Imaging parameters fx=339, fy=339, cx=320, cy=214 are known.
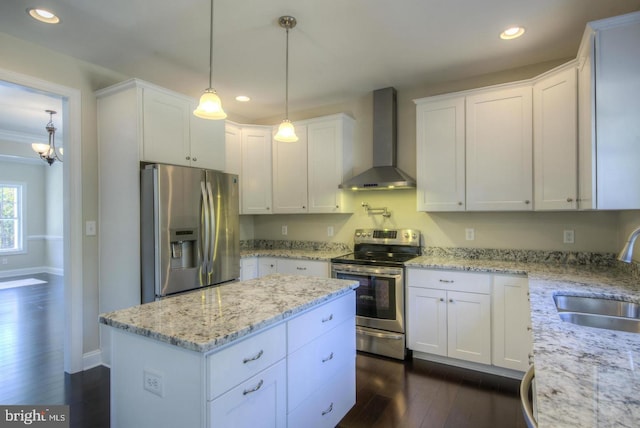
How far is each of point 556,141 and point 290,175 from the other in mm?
2661

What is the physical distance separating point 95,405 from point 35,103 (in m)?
3.67

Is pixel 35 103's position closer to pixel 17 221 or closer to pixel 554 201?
pixel 17 221

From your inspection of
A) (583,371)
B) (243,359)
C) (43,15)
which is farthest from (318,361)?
(43,15)

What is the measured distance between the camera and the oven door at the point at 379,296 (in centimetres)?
312

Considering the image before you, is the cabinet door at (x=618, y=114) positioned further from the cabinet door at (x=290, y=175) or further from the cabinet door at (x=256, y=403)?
the cabinet door at (x=290, y=175)

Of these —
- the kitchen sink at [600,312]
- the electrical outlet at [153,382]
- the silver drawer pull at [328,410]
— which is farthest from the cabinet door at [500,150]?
the electrical outlet at [153,382]

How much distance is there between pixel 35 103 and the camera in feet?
13.4

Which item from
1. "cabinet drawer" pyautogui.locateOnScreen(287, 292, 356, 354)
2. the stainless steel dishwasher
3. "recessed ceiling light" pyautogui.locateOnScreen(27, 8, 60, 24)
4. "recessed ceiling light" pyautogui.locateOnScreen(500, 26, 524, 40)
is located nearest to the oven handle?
"cabinet drawer" pyautogui.locateOnScreen(287, 292, 356, 354)

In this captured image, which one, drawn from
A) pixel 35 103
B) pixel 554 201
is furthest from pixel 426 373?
pixel 35 103

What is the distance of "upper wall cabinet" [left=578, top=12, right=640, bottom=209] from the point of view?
1.89 meters

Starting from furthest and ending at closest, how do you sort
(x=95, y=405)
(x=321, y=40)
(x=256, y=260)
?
1. (x=256, y=260)
2. (x=321, y=40)
3. (x=95, y=405)

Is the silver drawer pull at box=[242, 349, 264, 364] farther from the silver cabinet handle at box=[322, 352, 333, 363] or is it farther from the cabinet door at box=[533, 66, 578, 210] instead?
the cabinet door at box=[533, 66, 578, 210]

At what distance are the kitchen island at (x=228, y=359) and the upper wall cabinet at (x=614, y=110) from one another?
1730 millimetres

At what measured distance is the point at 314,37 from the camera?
2.57m
